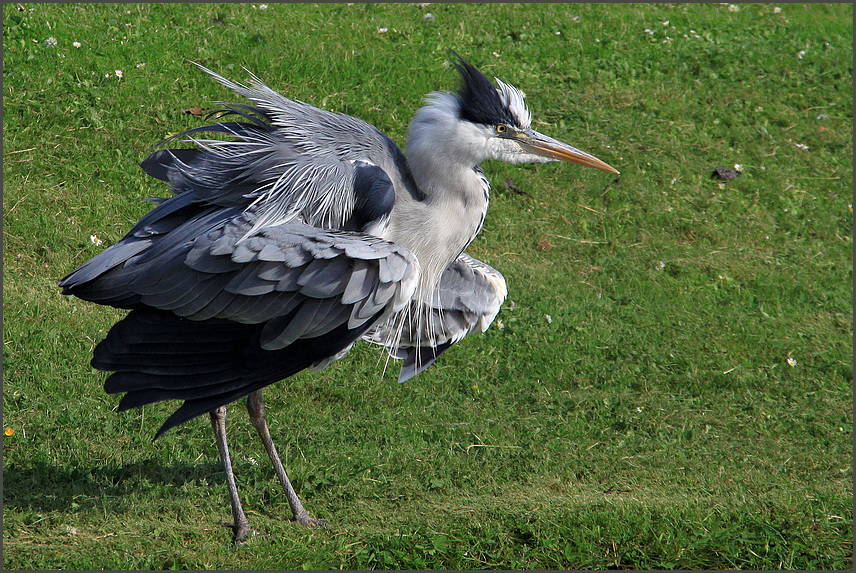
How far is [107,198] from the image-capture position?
277 inches

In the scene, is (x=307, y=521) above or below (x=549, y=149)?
below

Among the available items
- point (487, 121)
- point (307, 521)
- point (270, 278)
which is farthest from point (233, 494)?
point (487, 121)

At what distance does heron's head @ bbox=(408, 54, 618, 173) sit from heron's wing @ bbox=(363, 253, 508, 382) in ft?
2.67

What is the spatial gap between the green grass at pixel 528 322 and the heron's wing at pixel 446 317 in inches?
26.2

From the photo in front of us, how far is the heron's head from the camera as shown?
4.59m

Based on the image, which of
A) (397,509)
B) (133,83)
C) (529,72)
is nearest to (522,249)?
(529,72)

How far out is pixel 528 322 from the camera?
669 centimetres

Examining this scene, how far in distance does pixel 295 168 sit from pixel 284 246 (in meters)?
0.50

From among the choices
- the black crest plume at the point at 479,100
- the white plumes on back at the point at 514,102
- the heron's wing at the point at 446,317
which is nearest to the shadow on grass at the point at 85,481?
the heron's wing at the point at 446,317

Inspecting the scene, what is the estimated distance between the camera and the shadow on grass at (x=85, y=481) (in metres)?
4.58

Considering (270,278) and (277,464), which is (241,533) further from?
(270,278)

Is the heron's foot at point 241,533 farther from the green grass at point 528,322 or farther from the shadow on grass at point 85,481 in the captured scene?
the shadow on grass at point 85,481

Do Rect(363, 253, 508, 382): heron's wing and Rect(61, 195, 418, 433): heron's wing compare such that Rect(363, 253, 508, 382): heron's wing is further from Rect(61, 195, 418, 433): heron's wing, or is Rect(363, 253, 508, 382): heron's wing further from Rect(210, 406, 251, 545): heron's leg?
Rect(210, 406, 251, 545): heron's leg

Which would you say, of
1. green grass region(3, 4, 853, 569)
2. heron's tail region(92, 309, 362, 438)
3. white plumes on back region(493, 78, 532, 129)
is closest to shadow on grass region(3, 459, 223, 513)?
green grass region(3, 4, 853, 569)
